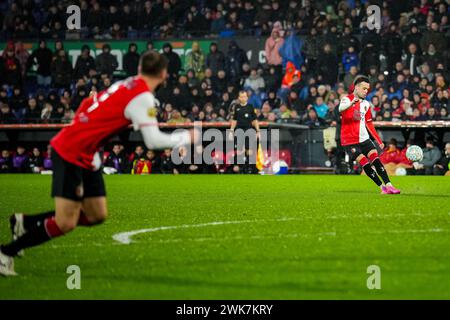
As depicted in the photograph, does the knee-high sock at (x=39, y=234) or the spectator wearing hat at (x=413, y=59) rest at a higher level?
the spectator wearing hat at (x=413, y=59)

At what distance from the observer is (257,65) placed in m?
28.9

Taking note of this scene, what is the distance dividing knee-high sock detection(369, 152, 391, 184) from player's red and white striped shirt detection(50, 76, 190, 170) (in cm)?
920

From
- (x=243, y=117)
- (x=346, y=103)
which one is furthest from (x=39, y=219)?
(x=243, y=117)

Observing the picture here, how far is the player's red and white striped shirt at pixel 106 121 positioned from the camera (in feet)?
24.6

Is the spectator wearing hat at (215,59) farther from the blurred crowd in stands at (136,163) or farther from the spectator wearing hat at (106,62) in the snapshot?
the blurred crowd in stands at (136,163)

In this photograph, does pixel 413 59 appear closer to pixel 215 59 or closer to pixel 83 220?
pixel 215 59

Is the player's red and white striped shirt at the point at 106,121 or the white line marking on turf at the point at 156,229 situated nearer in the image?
the player's red and white striped shirt at the point at 106,121

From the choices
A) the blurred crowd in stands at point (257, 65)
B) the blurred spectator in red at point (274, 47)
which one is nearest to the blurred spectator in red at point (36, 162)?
the blurred crowd in stands at point (257, 65)

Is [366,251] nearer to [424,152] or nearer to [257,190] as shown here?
[257,190]

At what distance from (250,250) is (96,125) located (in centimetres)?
201

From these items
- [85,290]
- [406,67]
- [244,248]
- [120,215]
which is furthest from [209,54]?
[85,290]

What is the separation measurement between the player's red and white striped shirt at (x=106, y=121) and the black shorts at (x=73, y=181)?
0.19 ft

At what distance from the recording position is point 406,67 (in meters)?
26.2

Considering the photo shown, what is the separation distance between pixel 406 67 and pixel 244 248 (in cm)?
1837
